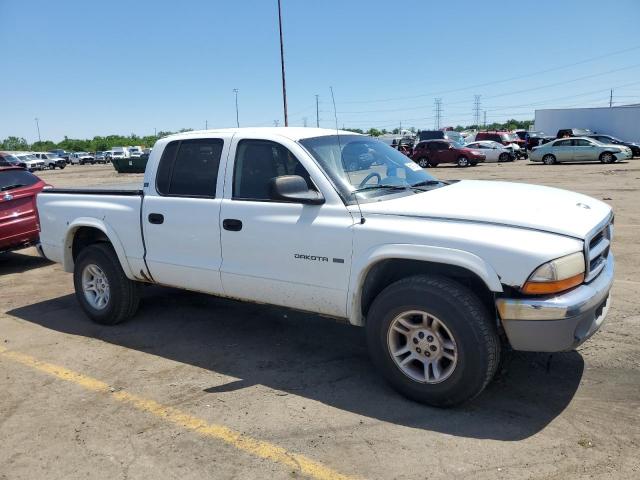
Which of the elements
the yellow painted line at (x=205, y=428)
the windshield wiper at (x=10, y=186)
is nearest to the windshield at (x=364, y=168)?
the yellow painted line at (x=205, y=428)

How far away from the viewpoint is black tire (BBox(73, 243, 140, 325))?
5.41 metres

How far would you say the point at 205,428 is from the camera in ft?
11.6

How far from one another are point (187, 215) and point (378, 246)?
1.86 m

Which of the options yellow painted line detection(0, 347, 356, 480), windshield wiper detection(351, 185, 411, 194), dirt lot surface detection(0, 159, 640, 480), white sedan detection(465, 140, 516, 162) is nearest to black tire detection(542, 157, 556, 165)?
white sedan detection(465, 140, 516, 162)

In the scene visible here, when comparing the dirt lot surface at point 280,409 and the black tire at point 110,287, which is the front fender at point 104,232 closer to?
the black tire at point 110,287

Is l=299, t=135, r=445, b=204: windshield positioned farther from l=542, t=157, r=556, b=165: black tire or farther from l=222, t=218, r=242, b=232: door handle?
l=542, t=157, r=556, b=165: black tire

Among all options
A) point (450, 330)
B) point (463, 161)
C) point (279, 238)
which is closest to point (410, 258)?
point (450, 330)

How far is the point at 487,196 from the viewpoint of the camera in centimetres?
399

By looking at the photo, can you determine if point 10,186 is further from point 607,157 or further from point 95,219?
point 607,157

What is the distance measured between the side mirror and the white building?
4379 centimetres

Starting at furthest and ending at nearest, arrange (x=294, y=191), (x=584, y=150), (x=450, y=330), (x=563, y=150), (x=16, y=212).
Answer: (x=563, y=150) → (x=584, y=150) → (x=16, y=212) → (x=294, y=191) → (x=450, y=330)

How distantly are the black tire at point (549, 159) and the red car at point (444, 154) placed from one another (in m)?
3.26

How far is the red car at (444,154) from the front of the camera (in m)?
29.8

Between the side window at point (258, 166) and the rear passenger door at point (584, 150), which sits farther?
the rear passenger door at point (584, 150)
